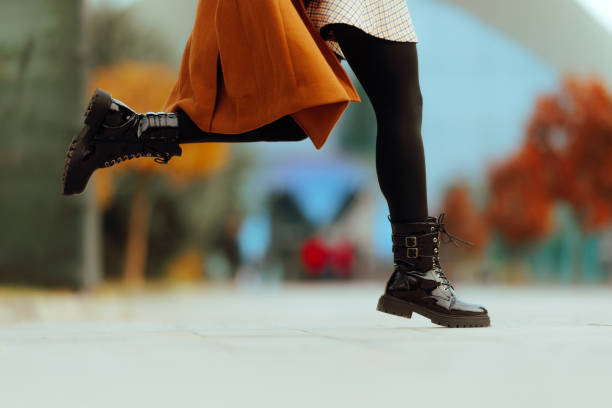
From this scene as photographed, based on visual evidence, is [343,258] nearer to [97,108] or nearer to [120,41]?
[120,41]

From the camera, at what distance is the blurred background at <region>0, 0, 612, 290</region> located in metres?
14.2

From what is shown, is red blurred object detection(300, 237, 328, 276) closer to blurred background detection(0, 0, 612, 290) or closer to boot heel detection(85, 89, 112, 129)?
blurred background detection(0, 0, 612, 290)

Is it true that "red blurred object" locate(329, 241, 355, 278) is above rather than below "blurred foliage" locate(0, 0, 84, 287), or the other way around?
below

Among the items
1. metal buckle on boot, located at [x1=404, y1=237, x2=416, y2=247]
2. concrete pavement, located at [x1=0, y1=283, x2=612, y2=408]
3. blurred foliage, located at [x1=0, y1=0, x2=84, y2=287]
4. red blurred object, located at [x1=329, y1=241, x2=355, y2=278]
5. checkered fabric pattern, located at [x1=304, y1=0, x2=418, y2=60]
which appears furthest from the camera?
red blurred object, located at [x1=329, y1=241, x2=355, y2=278]

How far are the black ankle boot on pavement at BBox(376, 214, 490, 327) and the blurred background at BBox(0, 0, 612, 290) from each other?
9600 millimetres

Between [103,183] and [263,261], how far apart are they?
14.0 m

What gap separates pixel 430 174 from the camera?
83.2 feet

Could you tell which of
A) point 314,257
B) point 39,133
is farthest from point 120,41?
point 314,257

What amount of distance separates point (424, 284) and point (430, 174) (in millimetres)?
23307

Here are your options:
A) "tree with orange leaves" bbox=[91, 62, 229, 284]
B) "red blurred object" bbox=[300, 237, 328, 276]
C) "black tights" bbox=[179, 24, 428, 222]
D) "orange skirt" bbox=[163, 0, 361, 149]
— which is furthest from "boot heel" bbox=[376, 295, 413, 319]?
"red blurred object" bbox=[300, 237, 328, 276]

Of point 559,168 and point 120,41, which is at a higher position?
point 120,41

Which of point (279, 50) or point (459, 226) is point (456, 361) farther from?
point (459, 226)

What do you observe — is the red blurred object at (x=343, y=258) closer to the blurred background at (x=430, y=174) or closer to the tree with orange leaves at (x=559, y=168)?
the blurred background at (x=430, y=174)

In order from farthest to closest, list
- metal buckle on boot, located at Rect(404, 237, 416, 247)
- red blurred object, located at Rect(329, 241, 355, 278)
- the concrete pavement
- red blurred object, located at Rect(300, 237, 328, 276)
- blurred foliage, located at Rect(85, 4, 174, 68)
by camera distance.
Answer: red blurred object, located at Rect(329, 241, 355, 278) → red blurred object, located at Rect(300, 237, 328, 276) → blurred foliage, located at Rect(85, 4, 174, 68) → metal buckle on boot, located at Rect(404, 237, 416, 247) → the concrete pavement
